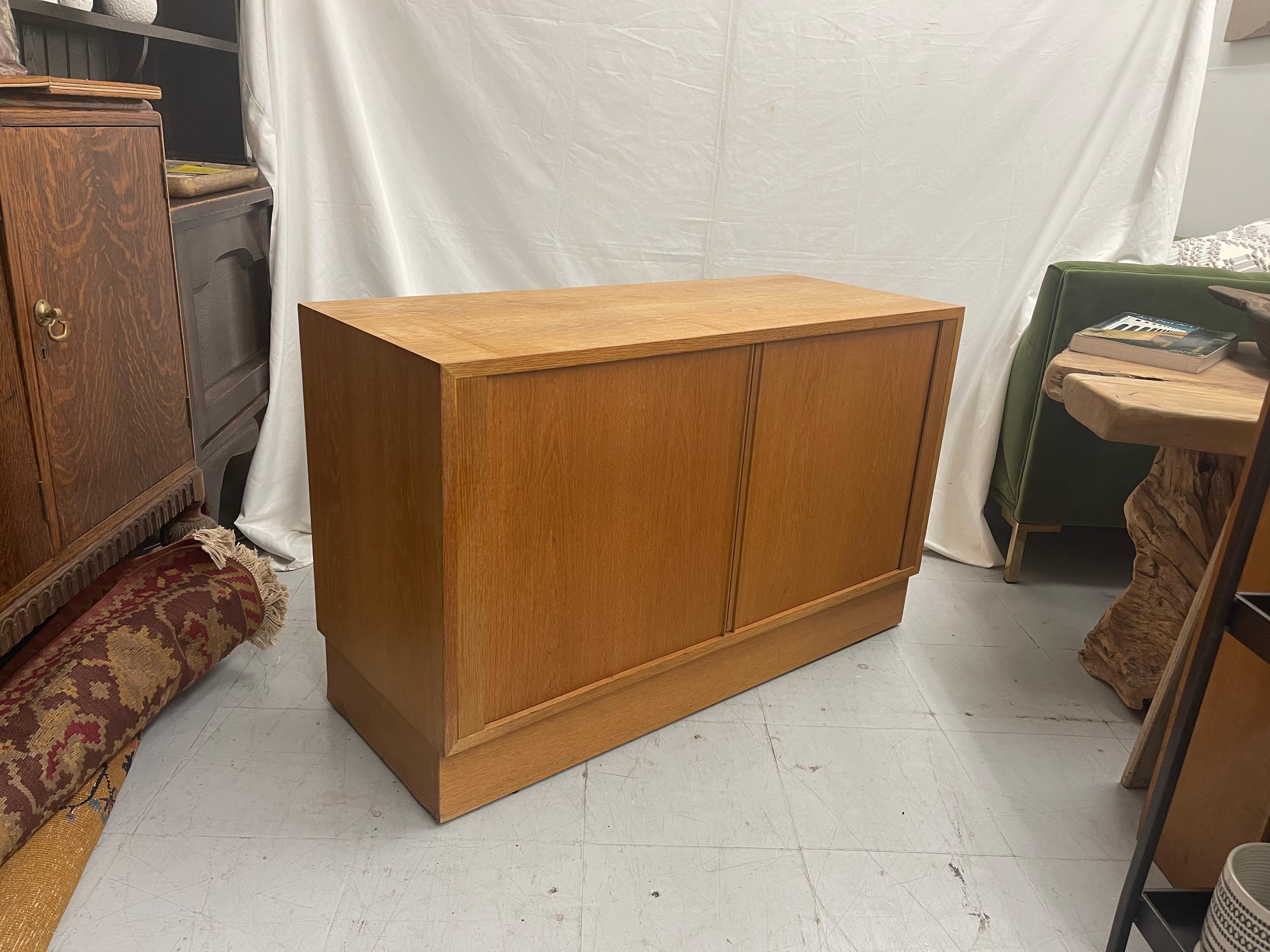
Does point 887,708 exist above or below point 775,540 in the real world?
below

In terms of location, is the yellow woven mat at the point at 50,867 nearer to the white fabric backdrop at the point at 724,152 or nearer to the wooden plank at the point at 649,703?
the wooden plank at the point at 649,703

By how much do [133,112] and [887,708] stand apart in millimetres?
1772

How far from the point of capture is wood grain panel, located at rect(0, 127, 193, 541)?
1.37 meters

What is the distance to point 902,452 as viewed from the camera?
202 cm

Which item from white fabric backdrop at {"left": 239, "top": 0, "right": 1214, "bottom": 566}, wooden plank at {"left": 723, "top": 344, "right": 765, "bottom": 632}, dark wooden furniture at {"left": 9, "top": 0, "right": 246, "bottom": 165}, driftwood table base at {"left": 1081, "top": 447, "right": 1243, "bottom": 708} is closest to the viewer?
wooden plank at {"left": 723, "top": 344, "right": 765, "bottom": 632}

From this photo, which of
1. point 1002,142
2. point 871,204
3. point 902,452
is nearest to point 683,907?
point 902,452

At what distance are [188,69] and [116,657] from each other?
1.57 meters

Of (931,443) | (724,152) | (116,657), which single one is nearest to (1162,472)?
(931,443)

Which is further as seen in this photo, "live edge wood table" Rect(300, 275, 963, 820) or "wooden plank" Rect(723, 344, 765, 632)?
"wooden plank" Rect(723, 344, 765, 632)

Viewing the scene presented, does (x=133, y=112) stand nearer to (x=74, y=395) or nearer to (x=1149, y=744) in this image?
(x=74, y=395)

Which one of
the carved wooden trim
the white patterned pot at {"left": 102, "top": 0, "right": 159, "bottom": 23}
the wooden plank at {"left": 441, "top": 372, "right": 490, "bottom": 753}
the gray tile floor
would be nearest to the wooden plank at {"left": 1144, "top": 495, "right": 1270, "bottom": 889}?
the gray tile floor

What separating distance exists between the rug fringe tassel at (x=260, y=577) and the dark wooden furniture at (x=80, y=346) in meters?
0.11

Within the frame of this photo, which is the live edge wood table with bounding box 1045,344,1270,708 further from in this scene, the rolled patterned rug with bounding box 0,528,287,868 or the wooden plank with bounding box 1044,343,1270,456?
the rolled patterned rug with bounding box 0,528,287,868

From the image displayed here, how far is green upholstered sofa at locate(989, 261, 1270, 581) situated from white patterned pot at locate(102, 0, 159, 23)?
213 centimetres
